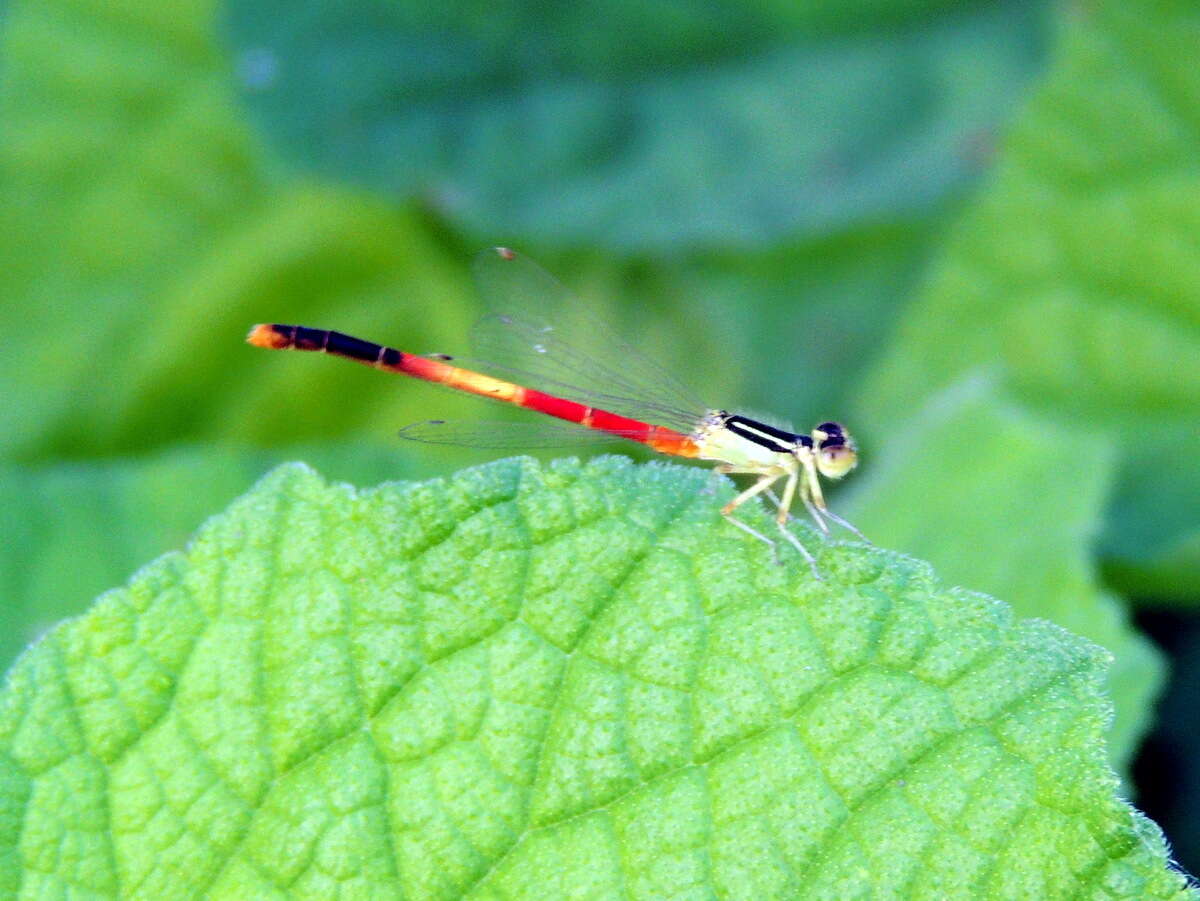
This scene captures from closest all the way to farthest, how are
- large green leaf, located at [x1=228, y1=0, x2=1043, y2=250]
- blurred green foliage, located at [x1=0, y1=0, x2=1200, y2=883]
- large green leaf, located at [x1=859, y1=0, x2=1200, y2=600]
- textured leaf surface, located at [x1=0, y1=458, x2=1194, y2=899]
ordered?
1. textured leaf surface, located at [x1=0, y1=458, x2=1194, y2=899]
2. large green leaf, located at [x1=859, y1=0, x2=1200, y2=600]
3. blurred green foliage, located at [x1=0, y1=0, x2=1200, y2=883]
4. large green leaf, located at [x1=228, y1=0, x2=1043, y2=250]

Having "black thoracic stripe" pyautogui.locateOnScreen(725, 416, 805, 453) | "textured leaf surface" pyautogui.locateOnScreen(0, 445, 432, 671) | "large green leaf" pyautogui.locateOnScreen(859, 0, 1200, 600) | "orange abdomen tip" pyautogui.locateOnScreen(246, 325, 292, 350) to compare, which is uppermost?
"large green leaf" pyautogui.locateOnScreen(859, 0, 1200, 600)

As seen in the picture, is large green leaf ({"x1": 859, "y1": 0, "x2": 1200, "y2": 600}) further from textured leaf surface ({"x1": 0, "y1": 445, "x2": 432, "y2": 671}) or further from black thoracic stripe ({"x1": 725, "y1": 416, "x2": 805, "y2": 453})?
textured leaf surface ({"x1": 0, "y1": 445, "x2": 432, "y2": 671})

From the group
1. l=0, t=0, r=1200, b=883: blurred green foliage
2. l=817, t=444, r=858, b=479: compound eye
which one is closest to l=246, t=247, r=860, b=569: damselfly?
l=817, t=444, r=858, b=479: compound eye

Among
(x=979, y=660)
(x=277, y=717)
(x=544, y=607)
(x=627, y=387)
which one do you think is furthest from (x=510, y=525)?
(x=627, y=387)

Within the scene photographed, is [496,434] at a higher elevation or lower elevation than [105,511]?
higher

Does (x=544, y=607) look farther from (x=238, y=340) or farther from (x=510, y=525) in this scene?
(x=238, y=340)

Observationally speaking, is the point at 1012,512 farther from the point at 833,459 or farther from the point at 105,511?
the point at 105,511

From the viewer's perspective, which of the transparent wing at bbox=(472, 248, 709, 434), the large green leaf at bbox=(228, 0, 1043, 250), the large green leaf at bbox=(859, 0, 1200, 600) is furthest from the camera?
the large green leaf at bbox=(228, 0, 1043, 250)

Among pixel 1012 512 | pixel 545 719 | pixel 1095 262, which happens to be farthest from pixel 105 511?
pixel 1095 262
